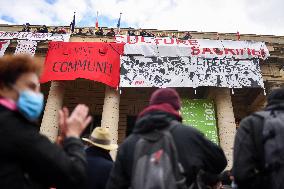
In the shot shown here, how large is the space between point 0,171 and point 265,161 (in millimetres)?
2138

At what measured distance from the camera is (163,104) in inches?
113

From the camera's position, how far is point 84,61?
1352 centimetres

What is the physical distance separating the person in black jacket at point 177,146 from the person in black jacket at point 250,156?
15cm

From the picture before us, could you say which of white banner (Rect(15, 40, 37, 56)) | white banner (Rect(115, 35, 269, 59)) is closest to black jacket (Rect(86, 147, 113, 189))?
white banner (Rect(115, 35, 269, 59))

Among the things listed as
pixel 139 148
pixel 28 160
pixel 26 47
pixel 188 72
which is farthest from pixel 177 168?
pixel 26 47

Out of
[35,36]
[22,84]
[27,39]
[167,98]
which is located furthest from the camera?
[35,36]

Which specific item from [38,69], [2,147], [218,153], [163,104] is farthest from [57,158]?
[218,153]

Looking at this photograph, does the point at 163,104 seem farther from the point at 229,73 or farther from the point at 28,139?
the point at 229,73

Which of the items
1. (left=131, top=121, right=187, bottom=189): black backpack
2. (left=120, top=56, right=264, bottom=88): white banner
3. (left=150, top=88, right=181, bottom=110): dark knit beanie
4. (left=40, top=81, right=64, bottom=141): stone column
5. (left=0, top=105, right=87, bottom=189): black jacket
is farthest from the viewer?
(left=120, top=56, right=264, bottom=88): white banner

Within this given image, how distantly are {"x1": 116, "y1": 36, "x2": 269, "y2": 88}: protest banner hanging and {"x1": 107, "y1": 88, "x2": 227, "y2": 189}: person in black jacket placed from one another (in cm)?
1048

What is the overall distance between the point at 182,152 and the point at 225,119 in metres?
12.0

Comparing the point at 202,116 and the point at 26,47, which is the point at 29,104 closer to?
the point at 202,116

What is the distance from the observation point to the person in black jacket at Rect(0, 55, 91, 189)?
6.25ft

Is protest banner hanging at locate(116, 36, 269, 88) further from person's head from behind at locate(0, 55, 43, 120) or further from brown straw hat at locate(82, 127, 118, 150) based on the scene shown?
person's head from behind at locate(0, 55, 43, 120)
